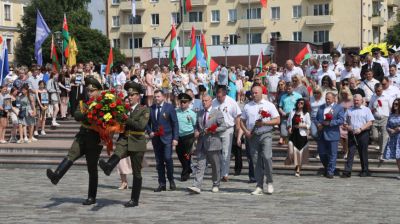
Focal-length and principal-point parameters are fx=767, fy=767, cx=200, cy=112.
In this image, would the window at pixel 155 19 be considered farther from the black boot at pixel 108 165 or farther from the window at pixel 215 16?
the black boot at pixel 108 165

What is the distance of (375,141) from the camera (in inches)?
724

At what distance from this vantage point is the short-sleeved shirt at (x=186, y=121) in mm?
16125

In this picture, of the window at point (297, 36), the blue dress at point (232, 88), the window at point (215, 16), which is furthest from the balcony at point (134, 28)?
the blue dress at point (232, 88)

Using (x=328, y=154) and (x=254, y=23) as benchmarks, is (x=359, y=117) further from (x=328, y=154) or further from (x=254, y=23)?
(x=254, y=23)

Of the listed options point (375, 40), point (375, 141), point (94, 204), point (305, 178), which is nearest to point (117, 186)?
point (94, 204)

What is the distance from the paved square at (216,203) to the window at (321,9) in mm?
60841

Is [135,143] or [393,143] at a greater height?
[135,143]

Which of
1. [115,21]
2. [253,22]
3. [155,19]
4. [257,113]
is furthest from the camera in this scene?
[115,21]

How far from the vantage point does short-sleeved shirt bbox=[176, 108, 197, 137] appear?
52.9ft

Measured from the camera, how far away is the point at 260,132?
13.8m

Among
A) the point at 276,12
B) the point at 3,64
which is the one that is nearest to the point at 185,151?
the point at 3,64

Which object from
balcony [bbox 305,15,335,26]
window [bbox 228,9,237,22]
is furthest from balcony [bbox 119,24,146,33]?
balcony [bbox 305,15,335,26]

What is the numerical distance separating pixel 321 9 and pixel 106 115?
66.3m

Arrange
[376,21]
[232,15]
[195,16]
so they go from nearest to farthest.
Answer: [376,21] < [232,15] < [195,16]
